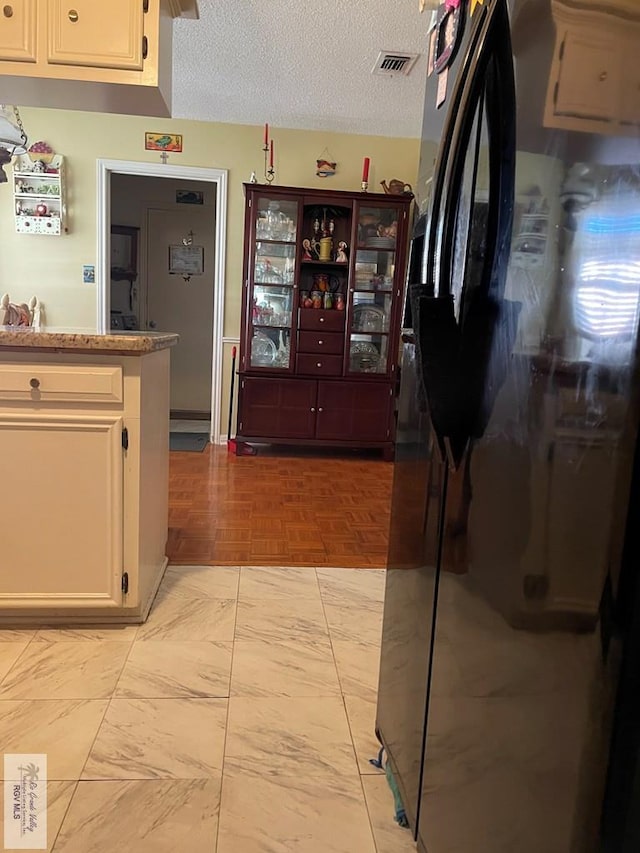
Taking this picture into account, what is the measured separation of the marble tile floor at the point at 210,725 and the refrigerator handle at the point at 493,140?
44.1 inches

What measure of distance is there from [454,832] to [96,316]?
4.49 meters

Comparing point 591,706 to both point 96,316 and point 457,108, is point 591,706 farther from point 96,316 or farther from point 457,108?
point 96,316

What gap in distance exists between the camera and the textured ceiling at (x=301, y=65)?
302 cm

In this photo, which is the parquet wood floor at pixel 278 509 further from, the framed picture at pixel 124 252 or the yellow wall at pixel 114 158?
the framed picture at pixel 124 252

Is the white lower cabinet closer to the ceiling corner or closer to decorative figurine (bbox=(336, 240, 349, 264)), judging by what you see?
the ceiling corner

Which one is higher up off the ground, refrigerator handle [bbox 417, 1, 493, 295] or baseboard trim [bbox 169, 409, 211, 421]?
refrigerator handle [bbox 417, 1, 493, 295]

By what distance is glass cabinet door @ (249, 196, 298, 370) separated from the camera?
14.4ft

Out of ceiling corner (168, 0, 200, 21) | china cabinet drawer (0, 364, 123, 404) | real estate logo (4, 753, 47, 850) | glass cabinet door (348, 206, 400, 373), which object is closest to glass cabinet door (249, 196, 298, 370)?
glass cabinet door (348, 206, 400, 373)

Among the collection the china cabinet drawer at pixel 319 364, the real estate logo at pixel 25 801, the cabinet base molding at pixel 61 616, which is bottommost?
the real estate logo at pixel 25 801

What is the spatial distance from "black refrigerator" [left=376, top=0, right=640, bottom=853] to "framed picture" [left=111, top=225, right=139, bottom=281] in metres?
5.45

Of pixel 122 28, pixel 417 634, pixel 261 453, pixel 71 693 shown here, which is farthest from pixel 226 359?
pixel 417 634

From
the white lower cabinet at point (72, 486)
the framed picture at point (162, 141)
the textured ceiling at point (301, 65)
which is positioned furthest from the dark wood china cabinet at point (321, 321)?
the white lower cabinet at point (72, 486)

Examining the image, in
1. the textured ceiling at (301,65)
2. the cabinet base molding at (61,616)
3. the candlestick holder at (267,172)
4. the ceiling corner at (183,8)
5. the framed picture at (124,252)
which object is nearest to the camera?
the cabinet base molding at (61,616)

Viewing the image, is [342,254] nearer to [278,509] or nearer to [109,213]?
[109,213]
